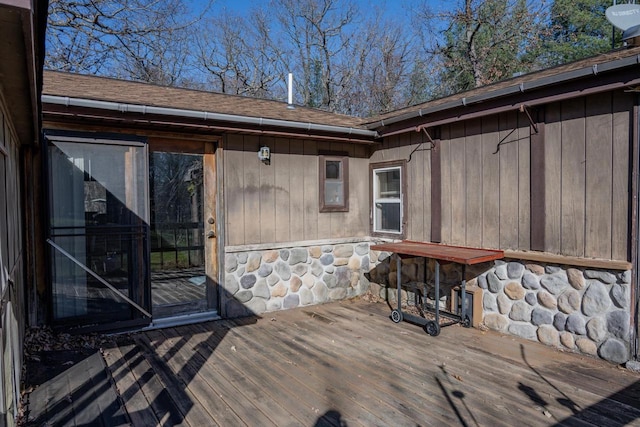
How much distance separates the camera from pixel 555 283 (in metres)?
3.91

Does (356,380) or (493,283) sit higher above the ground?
(493,283)

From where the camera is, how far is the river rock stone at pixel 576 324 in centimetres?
369

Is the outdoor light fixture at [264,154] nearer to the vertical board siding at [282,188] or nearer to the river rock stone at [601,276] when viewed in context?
the vertical board siding at [282,188]

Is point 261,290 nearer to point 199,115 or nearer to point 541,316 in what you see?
point 199,115

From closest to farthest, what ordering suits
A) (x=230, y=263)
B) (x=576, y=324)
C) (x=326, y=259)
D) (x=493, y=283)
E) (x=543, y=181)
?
(x=576, y=324)
(x=543, y=181)
(x=493, y=283)
(x=230, y=263)
(x=326, y=259)

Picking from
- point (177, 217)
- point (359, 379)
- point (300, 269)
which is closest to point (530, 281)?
point (359, 379)

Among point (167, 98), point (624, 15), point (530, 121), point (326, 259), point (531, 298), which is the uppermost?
point (624, 15)

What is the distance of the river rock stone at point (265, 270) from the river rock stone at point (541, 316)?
9.88 feet

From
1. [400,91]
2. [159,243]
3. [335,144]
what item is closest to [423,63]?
[400,91]

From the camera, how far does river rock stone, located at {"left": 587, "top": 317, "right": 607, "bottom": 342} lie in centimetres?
354

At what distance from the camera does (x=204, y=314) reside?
4.96 meters

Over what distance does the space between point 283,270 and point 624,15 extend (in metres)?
4.66

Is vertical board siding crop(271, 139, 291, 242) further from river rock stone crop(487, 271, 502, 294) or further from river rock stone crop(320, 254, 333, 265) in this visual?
river rock stone crop(487, 271, 502, 294)

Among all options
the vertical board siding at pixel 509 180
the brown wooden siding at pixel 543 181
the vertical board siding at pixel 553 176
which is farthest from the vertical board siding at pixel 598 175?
the vertical board siding at pixel 509 180
